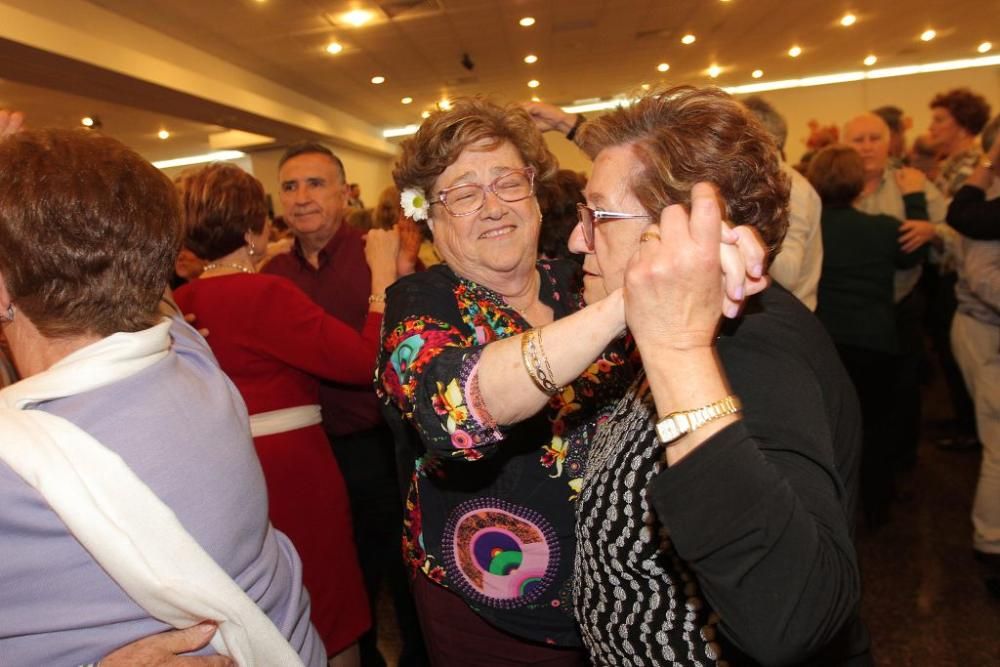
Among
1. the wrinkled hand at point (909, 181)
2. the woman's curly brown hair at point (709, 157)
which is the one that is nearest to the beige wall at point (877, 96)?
the wrinkled hand at point (909, 181)

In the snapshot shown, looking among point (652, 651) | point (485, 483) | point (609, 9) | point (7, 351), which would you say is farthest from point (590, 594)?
point (609, 9)

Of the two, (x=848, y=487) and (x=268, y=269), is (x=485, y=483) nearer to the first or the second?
(x=848, y=487)

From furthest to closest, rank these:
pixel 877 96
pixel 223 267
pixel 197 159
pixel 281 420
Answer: pixel 197 159 < pixel 877 96 < pixel 223 267 < pixel 281 420

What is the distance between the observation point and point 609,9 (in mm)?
8102

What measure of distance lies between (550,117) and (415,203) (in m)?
0.68

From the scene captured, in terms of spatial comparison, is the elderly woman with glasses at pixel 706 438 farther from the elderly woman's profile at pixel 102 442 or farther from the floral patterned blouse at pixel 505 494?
the elderly woman's profile at pixel 102 442

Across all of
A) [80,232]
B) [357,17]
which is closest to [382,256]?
[80,232]

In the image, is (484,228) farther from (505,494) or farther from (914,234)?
(914,234)

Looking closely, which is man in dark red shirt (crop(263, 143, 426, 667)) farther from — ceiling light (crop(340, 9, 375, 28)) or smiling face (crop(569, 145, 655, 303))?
ceiling light (crop(340, 9, 375, 28))

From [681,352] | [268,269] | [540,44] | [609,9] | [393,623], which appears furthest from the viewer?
[540,44]

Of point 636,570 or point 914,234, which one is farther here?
→ point 914,234

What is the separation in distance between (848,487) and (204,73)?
915 cm

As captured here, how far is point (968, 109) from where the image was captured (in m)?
4.35

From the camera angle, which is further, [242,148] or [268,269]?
[242,148]
